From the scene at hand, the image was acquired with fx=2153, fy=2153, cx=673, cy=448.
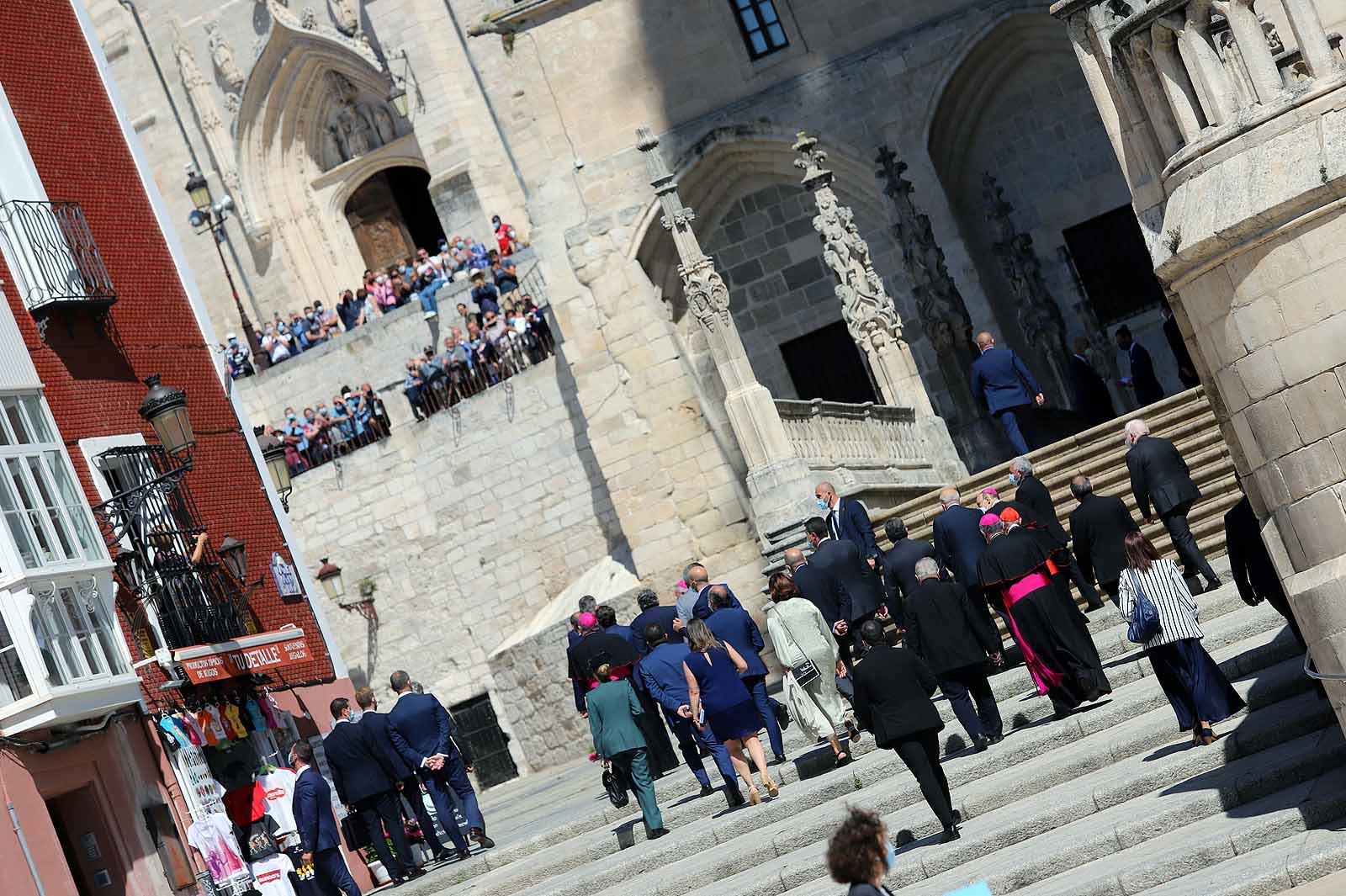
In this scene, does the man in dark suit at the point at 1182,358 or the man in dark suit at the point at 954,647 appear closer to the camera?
the man in dark suit at the point at 954,647

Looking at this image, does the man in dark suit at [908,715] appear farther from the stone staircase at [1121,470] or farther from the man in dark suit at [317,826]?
the stone staircase at [1121,470]

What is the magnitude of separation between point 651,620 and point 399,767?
2204 mm

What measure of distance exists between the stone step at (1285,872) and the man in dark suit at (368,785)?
745cm

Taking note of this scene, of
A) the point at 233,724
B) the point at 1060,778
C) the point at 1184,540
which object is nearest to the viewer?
the point at 1060,778

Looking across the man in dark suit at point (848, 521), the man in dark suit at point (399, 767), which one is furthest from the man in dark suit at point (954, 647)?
the man in dark suit at point (399, 767)

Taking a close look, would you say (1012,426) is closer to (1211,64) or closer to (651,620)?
(651,620)

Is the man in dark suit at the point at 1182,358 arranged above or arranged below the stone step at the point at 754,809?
above

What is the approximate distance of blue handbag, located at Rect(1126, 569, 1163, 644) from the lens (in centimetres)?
1189

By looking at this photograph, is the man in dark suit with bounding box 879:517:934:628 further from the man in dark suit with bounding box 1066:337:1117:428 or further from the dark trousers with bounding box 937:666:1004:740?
the man in dark suit with bounding box 1066:337:1117:428

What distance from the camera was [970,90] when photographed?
86.6 feet

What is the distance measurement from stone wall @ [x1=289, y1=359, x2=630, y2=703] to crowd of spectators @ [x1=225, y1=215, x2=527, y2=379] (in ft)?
6.37

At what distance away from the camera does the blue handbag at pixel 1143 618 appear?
11891mm

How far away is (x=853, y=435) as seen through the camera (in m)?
22.3

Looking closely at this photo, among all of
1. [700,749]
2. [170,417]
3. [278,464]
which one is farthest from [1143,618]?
[278,464]
